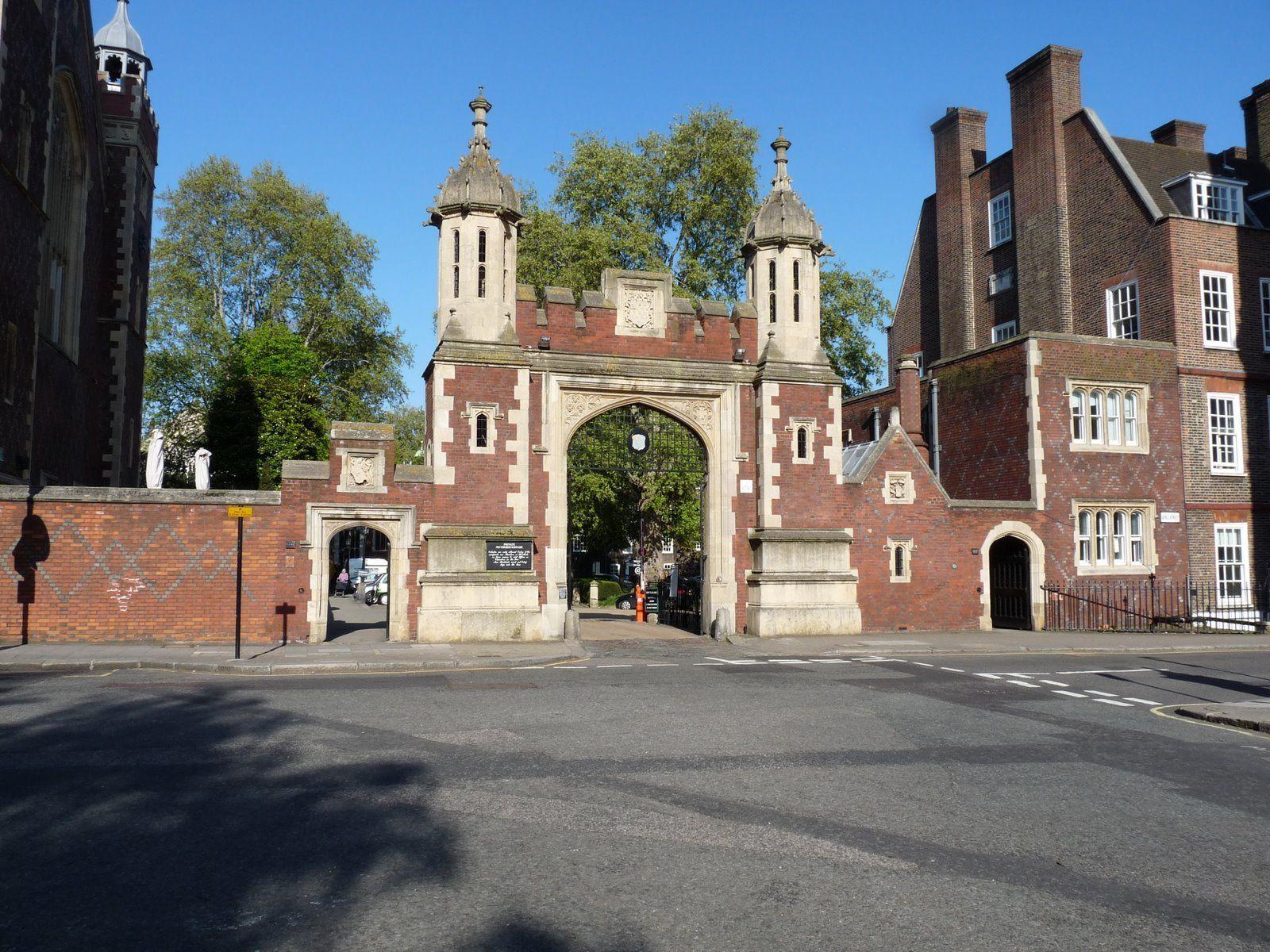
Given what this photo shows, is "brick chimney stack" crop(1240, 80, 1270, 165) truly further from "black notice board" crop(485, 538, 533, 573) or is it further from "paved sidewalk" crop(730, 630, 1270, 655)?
"black notice board" crop(485, 538, 533, 573)

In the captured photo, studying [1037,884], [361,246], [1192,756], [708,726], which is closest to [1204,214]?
[1192,756]

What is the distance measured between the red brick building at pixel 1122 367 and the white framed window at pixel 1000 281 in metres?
0.83

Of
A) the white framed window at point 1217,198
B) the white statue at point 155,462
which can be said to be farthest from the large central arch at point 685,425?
the white framed window at point 1217,198

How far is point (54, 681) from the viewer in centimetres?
1280

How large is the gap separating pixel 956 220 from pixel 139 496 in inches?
1138

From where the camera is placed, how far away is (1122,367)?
25.4 m

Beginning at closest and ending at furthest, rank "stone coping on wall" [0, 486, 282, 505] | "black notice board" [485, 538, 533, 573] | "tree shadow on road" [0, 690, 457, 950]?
"tree shadow on road" [0, 690, 457, 950] → "stone coping on wall" [0, 486, 282, 505] → "black notice board" [485, 538, 533, 573]

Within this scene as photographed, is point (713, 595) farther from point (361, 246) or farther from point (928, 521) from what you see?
point (361, 246)

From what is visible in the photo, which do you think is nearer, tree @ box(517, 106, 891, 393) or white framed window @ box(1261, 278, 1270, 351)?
white framed window @ box(1261, 278, 1270, 351)

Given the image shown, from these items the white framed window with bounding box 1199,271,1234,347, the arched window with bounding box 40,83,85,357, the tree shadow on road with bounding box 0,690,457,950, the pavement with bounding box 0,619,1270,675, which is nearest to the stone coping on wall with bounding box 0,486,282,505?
the pavement with bounding box 0,619,1270,675

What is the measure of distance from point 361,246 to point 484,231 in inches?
1086

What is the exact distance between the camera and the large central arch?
68.9 feet

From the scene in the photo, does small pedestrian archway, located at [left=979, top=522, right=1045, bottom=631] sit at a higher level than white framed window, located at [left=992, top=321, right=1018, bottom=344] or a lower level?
lower

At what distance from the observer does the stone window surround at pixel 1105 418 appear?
24.8 metres
